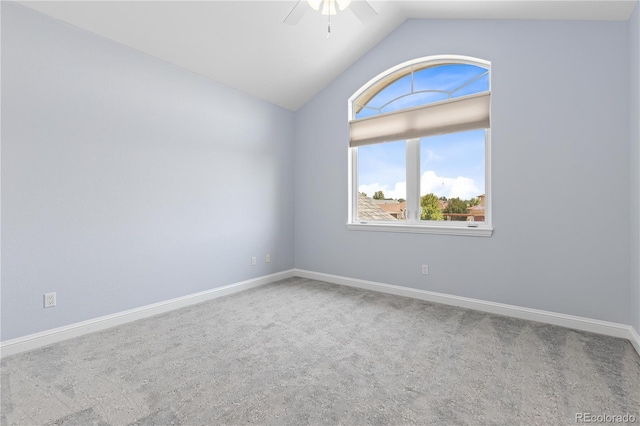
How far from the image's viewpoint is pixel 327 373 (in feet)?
6.25

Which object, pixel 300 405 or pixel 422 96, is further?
pixel 422 96

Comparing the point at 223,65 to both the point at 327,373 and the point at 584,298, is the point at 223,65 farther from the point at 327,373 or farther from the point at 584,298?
the point at 584,298

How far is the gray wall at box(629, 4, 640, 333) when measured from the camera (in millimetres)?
2189

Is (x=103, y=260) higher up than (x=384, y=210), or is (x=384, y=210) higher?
(x=384, y=210)

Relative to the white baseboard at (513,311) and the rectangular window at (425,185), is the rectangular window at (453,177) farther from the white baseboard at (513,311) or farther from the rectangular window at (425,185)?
the white baseboard at (513,311)

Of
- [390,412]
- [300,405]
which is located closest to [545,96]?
[390,412]

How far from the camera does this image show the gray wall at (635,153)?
7.18 feet

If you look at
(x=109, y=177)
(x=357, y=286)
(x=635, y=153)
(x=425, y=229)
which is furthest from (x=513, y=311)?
(x=109, y=177)

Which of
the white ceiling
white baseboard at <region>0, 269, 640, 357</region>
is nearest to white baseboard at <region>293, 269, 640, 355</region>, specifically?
white baseboard at <region>0, 269, 640, 357</region>

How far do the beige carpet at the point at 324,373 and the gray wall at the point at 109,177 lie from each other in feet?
1.55

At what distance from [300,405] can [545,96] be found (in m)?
3.25

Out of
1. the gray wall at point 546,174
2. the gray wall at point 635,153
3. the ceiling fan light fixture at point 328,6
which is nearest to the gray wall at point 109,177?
the ceiling fan light fixture at point 328,6

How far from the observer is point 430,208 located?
3.54m

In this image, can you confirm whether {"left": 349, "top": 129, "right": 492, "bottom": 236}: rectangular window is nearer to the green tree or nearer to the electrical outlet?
the green tree
